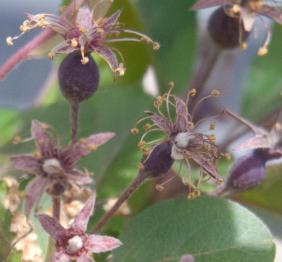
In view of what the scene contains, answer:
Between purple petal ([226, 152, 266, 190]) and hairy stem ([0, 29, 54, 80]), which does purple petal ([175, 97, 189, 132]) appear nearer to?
purple petal ([226, 152, 266, 190])

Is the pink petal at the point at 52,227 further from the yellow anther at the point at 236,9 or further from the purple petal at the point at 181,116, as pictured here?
the yellow anther at the point at 236,9

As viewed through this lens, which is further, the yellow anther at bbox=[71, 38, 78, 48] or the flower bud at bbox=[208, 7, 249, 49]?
the flower bud at bbox=[208, 7, 249, 49]

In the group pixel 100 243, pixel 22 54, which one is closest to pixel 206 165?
pixel 100 243

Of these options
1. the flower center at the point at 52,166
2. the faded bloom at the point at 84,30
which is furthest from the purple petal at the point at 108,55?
the flower center at the point at 52,166

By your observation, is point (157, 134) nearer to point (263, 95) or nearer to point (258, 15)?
point (258, 15)

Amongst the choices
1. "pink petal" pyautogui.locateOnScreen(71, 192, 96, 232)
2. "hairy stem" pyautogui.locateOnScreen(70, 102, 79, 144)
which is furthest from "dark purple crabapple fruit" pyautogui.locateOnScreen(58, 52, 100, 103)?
"pink petal" pyautogui.locateOnScreen(71, 192, 96, 232)
